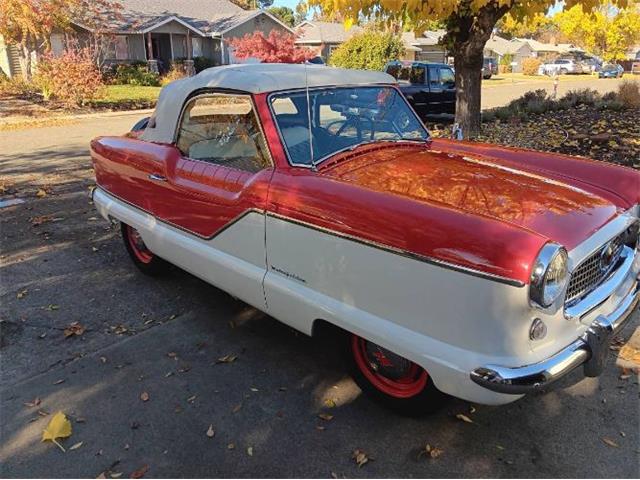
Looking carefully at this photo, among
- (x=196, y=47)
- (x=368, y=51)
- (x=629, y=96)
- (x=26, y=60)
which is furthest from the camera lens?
(x=196, y=47)

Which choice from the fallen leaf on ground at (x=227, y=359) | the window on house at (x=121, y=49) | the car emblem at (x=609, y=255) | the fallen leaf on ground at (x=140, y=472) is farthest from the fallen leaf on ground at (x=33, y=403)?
the window on house at (x=121, y=49)

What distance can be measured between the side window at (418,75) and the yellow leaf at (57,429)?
1357cm

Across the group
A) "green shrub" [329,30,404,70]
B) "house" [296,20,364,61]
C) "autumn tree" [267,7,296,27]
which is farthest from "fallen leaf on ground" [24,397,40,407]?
"autumn tree" [267,7,296,27]

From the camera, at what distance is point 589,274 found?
275cm

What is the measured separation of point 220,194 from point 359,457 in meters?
1.78

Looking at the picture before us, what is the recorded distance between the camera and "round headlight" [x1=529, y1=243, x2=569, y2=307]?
223 centimetres

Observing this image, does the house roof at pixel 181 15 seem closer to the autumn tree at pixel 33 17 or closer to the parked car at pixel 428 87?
the autumn tree at pixel 33 17

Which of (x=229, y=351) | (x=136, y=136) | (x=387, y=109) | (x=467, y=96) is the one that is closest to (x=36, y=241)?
(x=136, y=136)

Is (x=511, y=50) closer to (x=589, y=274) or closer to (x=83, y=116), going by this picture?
(x=83, y=116)

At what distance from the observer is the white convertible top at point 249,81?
354 centimetres

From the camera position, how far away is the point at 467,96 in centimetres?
870

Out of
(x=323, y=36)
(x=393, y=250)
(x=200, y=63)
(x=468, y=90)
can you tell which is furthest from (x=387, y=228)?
(x=323, y=36)

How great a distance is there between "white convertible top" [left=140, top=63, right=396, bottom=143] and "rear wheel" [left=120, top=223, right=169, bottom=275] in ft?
3.03

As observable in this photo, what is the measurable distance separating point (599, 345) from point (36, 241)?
529 cm
